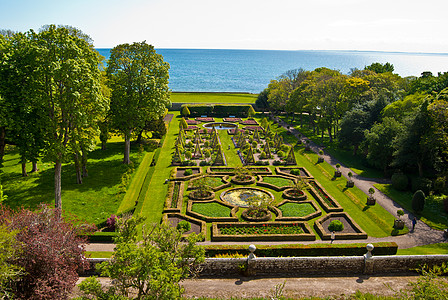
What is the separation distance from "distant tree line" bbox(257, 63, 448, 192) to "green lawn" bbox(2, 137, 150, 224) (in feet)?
103

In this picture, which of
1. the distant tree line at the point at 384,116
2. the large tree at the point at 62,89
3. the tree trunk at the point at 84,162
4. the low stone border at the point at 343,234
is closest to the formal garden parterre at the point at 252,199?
the low stone border at the point at 343,234

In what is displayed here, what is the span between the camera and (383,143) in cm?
4050

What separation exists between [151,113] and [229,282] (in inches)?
1020

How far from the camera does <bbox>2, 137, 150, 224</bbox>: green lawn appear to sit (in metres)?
29.4

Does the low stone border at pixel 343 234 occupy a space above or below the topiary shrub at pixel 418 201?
below

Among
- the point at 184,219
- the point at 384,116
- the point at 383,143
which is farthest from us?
the point at 384,116

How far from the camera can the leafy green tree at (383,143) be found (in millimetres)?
40094

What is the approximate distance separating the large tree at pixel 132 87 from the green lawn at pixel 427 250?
29941 millimetres

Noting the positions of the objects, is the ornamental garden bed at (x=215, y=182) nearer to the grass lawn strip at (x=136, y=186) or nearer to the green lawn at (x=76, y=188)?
the grass lawn strip at (x=136, y=186)

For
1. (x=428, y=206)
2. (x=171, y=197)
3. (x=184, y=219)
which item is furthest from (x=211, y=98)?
Answer: (x=428, y=206)

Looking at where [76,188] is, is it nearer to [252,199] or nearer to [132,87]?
[132,87]

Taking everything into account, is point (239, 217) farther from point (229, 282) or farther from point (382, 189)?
point (382, 189)

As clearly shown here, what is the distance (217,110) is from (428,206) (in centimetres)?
5365

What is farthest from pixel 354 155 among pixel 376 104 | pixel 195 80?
pixel 195 80
